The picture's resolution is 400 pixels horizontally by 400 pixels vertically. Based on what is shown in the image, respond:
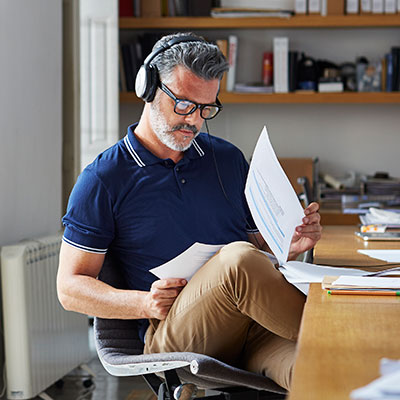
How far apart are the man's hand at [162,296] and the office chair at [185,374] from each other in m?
0.10

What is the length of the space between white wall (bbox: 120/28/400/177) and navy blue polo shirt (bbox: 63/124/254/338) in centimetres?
248

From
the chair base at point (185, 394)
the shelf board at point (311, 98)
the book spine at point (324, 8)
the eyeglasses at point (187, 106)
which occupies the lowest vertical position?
the chair base at point (185, 394)

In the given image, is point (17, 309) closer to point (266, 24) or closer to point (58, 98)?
point (58, 98)

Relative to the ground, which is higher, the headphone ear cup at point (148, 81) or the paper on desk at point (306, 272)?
the headphone ear cup at point (148, 81)

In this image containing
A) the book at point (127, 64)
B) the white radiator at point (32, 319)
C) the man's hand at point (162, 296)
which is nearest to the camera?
the man's hand at point (162, 296)

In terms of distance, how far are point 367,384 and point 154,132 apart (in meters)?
1.18

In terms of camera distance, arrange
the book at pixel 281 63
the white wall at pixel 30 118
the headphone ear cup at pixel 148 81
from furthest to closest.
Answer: the book at pixel 281 63 < the white wall at pixel 30 118 < the headphone ear cup at pixel 148 81

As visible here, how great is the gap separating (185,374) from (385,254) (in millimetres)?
645

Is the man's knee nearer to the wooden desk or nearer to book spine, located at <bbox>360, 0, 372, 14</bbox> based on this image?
the wooden desk

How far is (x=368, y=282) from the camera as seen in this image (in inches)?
52.7

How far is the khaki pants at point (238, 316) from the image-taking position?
135cm

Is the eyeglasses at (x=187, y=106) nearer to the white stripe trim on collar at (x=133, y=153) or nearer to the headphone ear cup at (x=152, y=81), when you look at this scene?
the headphone ear cup at (x=152, y=81)

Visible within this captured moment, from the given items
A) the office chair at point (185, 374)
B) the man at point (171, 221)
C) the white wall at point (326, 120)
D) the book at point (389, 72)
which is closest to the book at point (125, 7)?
the white wall at point (326, 120)

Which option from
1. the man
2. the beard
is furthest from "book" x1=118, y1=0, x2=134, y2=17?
the beard
